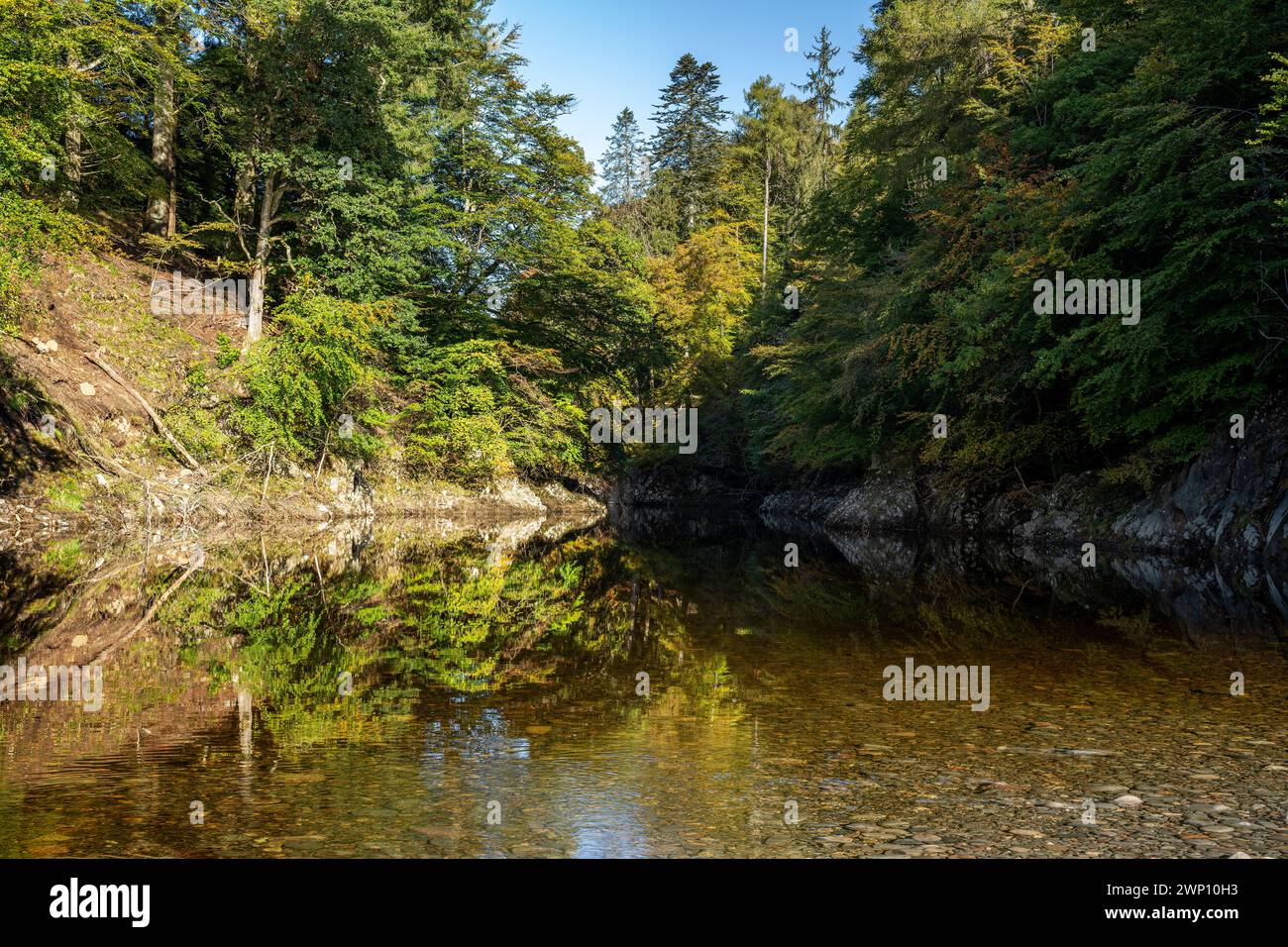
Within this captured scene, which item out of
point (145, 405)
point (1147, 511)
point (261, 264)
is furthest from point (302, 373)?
point (1147, 511)

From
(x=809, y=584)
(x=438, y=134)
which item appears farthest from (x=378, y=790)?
(x=438, y=134)

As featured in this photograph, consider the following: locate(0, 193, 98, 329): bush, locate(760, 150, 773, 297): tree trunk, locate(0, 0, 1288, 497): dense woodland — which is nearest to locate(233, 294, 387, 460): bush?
locate(0, 0, 1288, 497): dense woodland

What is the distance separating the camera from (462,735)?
598cm

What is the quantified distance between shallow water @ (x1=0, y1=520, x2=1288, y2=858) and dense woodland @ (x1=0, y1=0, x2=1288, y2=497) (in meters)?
8.02

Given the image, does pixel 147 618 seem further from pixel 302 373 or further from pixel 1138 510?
pixel 1138 510

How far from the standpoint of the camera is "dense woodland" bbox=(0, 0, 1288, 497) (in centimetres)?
1739

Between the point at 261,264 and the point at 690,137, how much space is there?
43.3 meters

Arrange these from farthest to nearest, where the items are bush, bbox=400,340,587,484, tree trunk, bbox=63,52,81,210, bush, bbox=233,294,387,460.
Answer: bush, bbox=400,340,587,484, bush, bbox=233,294,387,460, tree trunk, bbox=63,52,81,210

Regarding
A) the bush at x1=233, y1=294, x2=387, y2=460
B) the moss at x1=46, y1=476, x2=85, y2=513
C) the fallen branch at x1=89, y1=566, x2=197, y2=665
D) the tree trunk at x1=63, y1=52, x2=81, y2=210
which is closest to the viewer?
the fallen branch at x1=89, y1=566, x2=197, y2=665

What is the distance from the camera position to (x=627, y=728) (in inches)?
247

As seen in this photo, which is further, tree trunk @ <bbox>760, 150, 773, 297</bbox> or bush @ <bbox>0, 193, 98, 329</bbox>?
tree trunk @ <bbox>760, 150, 773, 297</bbox>

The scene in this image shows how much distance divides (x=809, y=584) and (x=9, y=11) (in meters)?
19.9

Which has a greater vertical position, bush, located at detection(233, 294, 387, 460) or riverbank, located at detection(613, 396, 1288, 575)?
bush, located at detection(233, 294, 387, 460)

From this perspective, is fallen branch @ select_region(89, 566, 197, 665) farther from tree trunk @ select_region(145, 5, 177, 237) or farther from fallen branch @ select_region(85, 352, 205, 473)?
tree trunk @ select_region(145, 5, 177, 237)
